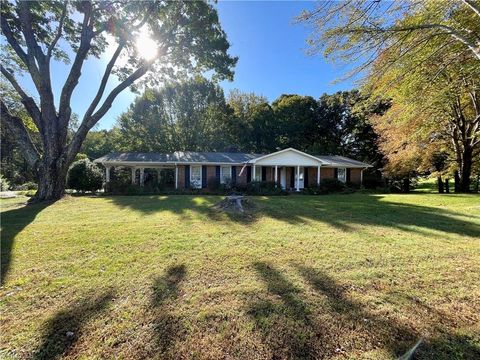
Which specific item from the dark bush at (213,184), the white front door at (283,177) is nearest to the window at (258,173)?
the white front door at (283,177)

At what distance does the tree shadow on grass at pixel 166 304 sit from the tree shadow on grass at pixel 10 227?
8.30ft

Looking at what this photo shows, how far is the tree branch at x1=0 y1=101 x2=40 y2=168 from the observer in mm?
12203

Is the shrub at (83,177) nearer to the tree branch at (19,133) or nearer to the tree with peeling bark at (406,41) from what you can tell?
the tree branch at (19,133)

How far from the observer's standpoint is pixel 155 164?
20.2 meters

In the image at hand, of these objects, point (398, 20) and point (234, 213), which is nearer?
Result: point (398, 20)

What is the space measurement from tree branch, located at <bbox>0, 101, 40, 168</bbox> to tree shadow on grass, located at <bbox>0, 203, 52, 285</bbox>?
359cm

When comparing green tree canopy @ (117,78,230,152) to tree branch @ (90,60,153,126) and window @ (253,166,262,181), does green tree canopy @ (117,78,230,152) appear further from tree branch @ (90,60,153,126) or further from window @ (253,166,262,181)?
tree branch @ (90,60,153,126)

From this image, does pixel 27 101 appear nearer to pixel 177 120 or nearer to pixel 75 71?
pixel 75 71

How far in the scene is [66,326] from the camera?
9.08 ft

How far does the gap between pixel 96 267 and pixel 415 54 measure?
7.89m

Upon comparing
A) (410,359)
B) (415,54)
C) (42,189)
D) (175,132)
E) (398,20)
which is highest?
(175,132)

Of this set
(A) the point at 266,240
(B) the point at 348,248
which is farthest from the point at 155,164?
(B) the point at 348,248

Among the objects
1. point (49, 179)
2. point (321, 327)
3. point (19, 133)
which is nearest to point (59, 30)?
point (19, 133)

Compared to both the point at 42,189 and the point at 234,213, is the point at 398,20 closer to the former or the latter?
the point at 234,213
